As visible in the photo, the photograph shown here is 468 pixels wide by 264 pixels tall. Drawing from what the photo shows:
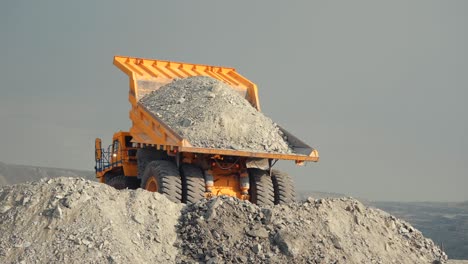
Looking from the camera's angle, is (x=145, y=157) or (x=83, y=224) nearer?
(x=83, y=224)

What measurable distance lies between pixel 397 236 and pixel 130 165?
22.8ft

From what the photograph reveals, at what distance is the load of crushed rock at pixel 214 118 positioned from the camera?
12.5 m

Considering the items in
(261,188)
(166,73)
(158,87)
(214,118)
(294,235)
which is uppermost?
(166,73)

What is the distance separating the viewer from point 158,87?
1515 centimetres

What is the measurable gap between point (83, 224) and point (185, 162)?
356 cm

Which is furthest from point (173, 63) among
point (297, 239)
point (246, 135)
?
point (297, 239)

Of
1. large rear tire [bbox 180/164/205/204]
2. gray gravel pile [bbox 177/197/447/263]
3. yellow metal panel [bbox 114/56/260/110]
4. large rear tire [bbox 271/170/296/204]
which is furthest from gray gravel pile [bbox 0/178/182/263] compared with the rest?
yellow metal panel [bbox 114/56/260/110]

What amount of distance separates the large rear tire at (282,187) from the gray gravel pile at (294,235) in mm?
2377

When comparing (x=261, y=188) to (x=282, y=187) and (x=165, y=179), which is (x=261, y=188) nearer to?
(x=282, y=187)

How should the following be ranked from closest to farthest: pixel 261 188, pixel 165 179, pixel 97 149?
pixel 165 179, pixel 261 188, pixel 97 149

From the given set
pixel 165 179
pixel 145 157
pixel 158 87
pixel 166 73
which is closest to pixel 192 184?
pixel 165 179

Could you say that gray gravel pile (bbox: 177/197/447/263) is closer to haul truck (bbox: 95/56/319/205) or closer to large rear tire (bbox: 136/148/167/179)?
haul truck (bbox: 95/56/319/205)

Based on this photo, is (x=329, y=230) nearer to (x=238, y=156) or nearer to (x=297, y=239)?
(x=297, y=239)

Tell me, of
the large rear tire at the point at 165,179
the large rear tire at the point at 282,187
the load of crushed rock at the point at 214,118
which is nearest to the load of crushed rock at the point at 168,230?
the large rear tire at the point at 165,179
